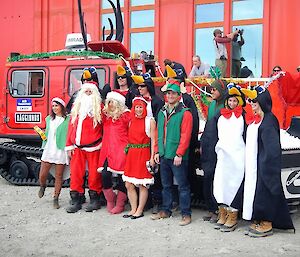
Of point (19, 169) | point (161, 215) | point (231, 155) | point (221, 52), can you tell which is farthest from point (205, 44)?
point (231, 155)

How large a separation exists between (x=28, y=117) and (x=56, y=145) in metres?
1.82

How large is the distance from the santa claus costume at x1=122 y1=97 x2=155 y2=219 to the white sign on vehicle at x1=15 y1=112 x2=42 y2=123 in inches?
105

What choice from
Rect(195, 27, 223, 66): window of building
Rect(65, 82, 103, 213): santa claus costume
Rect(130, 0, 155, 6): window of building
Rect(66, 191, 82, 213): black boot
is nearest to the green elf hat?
Rect(65, 82, 103, 213): santa claus costume

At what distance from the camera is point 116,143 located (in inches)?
249

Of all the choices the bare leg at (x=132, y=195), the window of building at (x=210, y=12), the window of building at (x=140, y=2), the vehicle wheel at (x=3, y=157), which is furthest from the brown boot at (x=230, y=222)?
the window of building at (x=140, y=2)

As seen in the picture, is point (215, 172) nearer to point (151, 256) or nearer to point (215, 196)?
point (215, 196)

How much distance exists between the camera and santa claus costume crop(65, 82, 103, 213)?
6438 mm

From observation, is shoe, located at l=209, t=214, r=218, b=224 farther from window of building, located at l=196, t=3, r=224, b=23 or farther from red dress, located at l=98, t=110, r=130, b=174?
window of building, located at l=196, t=3, r=224, b=23

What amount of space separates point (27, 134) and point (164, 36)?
5.58m

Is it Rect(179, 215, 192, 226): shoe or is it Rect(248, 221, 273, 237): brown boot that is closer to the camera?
Rect(248, 221, 273, 237): brown boot

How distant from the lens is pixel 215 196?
568cm

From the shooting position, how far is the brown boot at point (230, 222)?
5650 millimetres

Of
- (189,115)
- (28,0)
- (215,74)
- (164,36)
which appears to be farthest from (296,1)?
(28,0)

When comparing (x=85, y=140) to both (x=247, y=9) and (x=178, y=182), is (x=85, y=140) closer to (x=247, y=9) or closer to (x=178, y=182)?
(x=178, y=182)
